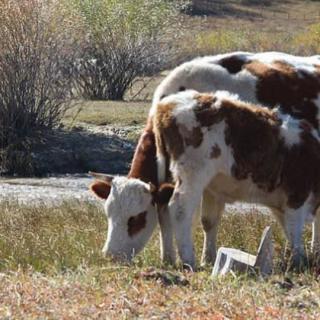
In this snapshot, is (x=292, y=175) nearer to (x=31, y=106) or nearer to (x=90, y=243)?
(x=90, y=243)

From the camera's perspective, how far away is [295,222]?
35.6 ft

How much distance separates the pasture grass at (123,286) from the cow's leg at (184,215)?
0.27 metres

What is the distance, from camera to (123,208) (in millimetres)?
10594

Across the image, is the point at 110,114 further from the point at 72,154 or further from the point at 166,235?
the point at 166,235

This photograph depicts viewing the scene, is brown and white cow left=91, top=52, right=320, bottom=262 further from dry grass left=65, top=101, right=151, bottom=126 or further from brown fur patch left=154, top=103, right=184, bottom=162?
dry grass left=65, top=101, right=151, bottom=126

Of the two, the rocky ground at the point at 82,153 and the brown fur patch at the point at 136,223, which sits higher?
the brown fur patch at the point at 136,223

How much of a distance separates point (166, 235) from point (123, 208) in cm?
56

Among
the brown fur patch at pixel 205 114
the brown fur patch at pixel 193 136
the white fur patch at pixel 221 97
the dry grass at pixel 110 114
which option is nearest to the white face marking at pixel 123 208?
the brown fur patch at pixel 193 136

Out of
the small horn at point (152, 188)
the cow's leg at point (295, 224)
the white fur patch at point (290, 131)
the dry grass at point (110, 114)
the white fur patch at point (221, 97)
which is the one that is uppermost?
the white fur patch at point (221, 97)

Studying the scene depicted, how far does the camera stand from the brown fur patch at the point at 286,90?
12.2m

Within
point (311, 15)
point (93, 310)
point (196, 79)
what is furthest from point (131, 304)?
point (311, 15)

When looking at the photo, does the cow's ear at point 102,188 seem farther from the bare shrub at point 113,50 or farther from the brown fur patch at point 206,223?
the bare shrub at point 113,50

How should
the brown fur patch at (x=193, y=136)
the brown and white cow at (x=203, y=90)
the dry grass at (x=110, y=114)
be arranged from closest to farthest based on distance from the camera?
the brown fur patch at (x=193, y=136)
the brown and white cow at (x=203, y=90)
the dry grass at (x=110, y=114)

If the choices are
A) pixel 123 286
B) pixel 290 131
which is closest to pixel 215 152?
pixel 290 131
